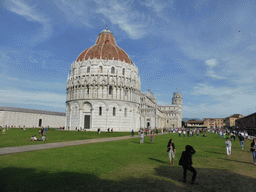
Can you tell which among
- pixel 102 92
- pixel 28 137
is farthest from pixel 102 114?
pixel 28 137

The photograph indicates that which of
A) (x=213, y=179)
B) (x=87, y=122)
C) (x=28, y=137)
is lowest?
(x=213, y=179)

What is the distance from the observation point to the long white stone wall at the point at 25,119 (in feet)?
242

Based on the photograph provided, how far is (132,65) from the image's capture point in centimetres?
6438

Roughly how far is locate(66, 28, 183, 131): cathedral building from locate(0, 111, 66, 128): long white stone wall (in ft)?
99.0

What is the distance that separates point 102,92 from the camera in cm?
5666

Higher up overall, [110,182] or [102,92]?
[102,92]

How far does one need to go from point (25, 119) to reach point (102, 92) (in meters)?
45.4

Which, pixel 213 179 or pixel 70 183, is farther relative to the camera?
pixel 213 179

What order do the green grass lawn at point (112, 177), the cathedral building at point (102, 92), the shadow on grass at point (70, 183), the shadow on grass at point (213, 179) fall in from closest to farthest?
the shadow on grass at point (70, 183)
the green grass lawn at point (112, 177)
the shadow on grass at point (213, 179)
the cathedral building at point (102, 92)

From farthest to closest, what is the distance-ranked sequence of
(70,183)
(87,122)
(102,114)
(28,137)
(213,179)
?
1. (87,122)
2. (102,114)
3. (28,137)
4. (213,179)
5. (70,183)

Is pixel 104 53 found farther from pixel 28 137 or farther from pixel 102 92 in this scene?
pixel 28 137

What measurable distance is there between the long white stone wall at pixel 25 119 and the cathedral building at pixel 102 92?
3018 centimetres

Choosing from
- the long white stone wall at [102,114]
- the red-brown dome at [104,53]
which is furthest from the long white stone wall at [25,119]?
the red-brown dome at [104,53]

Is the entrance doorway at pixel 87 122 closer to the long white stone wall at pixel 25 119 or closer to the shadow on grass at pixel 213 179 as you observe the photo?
the long white stone wall at pixel 25 119
